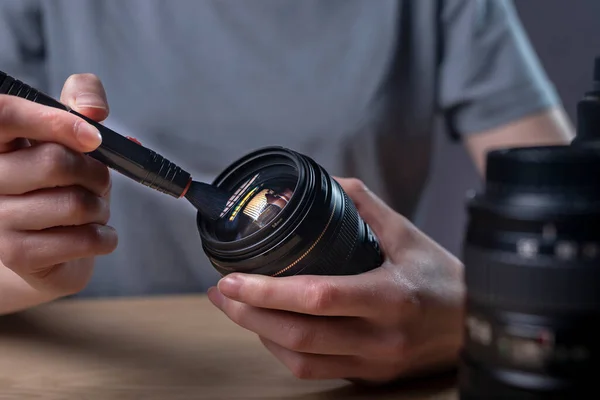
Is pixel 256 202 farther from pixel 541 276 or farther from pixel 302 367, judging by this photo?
pixel 541 276

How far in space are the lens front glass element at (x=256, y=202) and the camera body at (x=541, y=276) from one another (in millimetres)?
166

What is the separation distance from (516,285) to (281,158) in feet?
0.69

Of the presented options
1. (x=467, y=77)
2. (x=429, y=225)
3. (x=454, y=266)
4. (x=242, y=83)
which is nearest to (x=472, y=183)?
(x=429, y=225)

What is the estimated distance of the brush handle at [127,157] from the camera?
434mm

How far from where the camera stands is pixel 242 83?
31.5 inches

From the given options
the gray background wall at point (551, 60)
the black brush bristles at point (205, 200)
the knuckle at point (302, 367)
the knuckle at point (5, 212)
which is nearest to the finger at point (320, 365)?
the knuckle at point (302, 367)

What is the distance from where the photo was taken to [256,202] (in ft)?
1.50

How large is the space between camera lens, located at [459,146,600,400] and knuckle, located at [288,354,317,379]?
0.54 ft

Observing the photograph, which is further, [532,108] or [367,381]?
[532,108]

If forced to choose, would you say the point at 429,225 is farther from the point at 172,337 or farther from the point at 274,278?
the point at 274,278

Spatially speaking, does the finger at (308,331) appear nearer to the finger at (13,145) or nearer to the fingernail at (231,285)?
the fingernail at (231,285)

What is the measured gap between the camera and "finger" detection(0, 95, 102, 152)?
16.5 inches

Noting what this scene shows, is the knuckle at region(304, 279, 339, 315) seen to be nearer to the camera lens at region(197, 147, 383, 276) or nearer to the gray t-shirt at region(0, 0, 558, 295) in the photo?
the camera lens at region(197, 147, 383, 276)

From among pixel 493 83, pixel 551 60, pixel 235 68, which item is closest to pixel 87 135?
pixel 235 68
